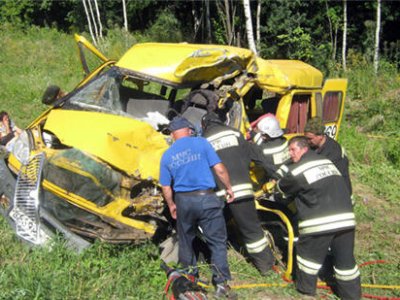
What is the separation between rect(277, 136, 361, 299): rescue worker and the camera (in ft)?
14.8

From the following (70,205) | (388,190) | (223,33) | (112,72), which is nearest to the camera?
(70,205)

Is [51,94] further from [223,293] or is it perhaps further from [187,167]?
[223,293]

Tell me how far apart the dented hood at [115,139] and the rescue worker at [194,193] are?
0.34 meters

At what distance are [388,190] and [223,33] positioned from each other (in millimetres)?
15164

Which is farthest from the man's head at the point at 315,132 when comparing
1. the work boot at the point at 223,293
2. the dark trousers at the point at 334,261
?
the work boot at the point at 223,293

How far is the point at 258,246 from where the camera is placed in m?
5.00

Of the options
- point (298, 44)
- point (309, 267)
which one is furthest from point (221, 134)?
point (298, 44)

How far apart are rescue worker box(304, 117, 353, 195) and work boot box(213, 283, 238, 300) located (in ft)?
6.33

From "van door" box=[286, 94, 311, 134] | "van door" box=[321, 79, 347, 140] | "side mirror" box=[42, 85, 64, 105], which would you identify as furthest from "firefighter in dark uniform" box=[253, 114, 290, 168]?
"side mirror" box=[42, 85, 64, 105]

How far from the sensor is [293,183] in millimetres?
4621

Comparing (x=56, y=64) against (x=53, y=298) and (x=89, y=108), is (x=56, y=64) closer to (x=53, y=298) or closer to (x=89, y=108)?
(x=89, y=108)

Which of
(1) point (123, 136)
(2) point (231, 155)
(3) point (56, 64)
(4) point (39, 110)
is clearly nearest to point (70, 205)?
(1) point (123, 136)

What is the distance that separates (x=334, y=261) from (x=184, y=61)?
2548 millimetres

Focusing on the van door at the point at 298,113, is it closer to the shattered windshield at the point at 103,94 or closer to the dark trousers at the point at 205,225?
the dark trousers at the point at 205,225
